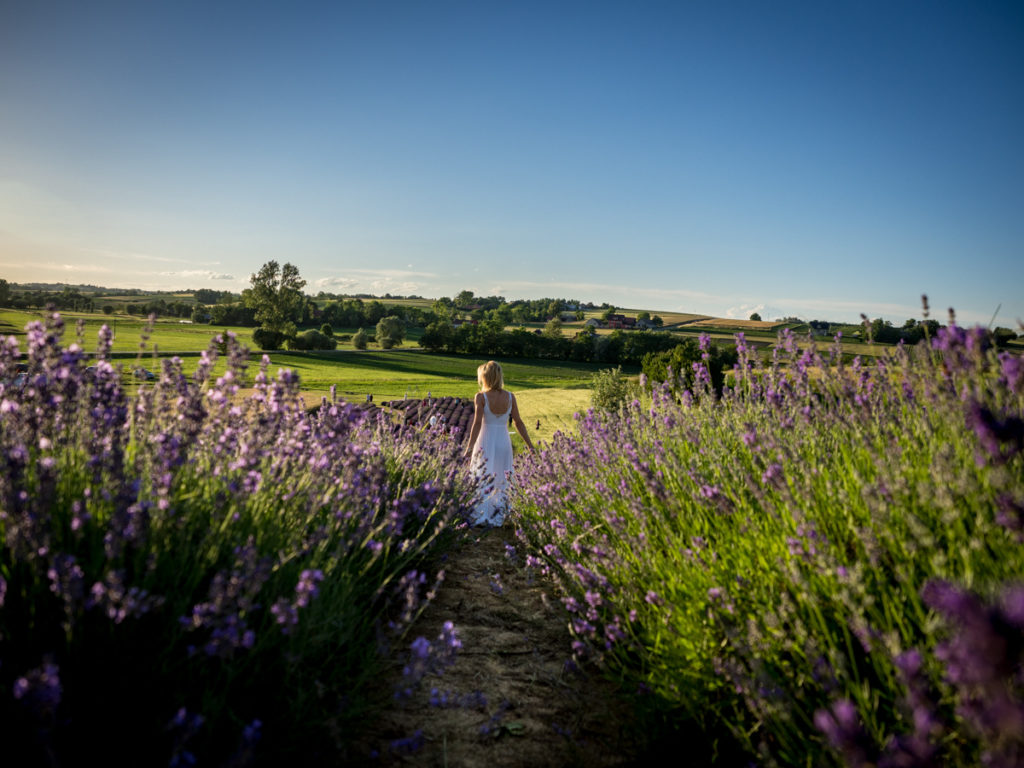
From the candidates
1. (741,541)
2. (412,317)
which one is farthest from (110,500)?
(412,317)

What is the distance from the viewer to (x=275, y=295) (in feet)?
220

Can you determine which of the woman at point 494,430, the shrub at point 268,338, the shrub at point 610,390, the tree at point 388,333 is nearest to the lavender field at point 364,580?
the woman at point 494,430

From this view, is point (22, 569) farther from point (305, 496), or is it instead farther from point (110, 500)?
point (305, 496)

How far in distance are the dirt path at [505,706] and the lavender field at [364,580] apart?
17cm

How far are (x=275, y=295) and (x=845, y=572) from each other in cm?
7277

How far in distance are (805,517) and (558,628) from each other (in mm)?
1832

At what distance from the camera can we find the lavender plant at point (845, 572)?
3.93 ft

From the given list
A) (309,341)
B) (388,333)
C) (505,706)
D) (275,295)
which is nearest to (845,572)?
(505,706)

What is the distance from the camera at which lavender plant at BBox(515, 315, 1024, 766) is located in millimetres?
1199

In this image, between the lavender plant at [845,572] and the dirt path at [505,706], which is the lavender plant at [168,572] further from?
the lavender plant at [845,572]

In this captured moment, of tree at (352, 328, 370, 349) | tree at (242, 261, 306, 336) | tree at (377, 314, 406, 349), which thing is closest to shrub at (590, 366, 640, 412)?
tree at (352, 328, 370, 349)

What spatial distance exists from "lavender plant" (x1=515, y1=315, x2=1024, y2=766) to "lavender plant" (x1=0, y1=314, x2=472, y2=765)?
3.79 feet

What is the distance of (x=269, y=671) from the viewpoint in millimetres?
1987

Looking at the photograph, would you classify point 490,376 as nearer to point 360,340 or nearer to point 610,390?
point 610,390
